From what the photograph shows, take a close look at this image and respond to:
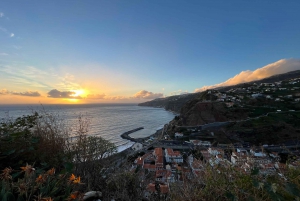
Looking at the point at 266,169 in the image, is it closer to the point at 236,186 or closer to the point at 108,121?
the point at 236,186

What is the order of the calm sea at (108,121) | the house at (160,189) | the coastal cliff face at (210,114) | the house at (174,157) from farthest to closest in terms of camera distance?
the coastal cliff face at (210,114), the calm sea at (108,121), the house at (174,157), the house at (160,189)

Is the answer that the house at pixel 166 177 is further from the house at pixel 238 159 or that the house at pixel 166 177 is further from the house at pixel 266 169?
the house at pixel 266 169

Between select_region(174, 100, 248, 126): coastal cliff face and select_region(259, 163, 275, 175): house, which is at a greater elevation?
select_region(259, 163, 275, 175): house

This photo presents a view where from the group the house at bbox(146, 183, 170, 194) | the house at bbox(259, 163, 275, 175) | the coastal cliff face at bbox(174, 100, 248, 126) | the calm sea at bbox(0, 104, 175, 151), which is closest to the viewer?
the house at bbox(259, 163, 275, 175)

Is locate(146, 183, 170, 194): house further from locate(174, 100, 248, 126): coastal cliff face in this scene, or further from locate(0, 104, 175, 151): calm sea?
locate(174, 100, 248, 126): coastal cliff face

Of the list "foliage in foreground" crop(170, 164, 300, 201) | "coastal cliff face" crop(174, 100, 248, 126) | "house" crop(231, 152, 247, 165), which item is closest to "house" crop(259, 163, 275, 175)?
"foliage in foreground" crop(170, 164, 300, 201)

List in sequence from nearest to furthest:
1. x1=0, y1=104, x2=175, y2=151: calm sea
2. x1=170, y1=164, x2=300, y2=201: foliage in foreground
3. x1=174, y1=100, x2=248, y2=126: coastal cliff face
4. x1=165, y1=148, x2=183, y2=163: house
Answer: x1=170, y1=164, x2=300, y2=201: foliage in foreground → x1=165, y1=148, x2=183, y2=163: house → x1=0, y1=104, x2=175, y2=151: calm sea → x1=174, y1=100, x2=248, y2=126: coastal cliff face

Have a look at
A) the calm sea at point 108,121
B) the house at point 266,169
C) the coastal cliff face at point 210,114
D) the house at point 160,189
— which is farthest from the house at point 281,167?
the coastal cliff face at point 210,114

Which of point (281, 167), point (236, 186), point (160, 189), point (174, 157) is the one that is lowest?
point (174, 157)

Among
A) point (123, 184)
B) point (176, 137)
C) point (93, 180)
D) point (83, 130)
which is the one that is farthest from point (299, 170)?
point (176, 137)

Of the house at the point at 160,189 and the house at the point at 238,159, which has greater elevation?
the house at the point at 238,159

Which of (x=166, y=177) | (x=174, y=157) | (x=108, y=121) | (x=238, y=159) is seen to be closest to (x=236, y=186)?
(x=238, y=159)

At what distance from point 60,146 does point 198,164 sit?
264 cm

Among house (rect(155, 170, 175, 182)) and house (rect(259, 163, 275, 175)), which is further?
house (rect(155, 170, 175, 182))
